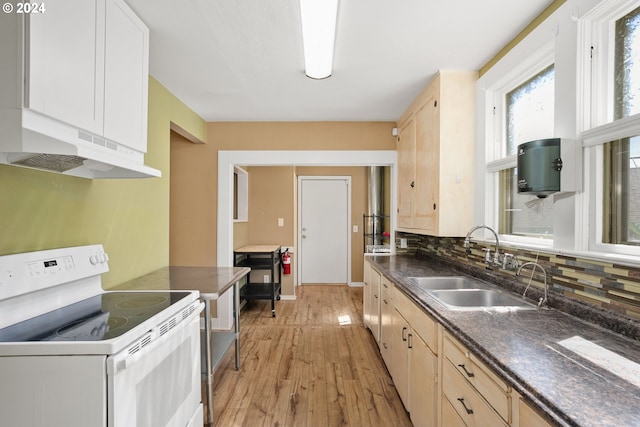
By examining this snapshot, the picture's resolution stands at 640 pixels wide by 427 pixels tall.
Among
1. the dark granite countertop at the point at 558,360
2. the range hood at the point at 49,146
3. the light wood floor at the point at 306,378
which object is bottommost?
the light wood floor at the point at 306,378

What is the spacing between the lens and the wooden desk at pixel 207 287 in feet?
6.04

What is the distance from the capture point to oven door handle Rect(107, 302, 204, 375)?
0.99m

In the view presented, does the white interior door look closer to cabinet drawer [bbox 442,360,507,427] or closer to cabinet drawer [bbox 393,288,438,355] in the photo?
cabinet drawer [bbox 393,288,438,355]

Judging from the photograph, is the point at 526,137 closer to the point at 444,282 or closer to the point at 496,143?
the point at 496,143

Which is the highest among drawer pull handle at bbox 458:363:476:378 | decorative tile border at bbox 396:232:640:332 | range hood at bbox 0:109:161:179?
range hood at bbox 0:109:161:179

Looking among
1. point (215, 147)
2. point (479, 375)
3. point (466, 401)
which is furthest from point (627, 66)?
A: point (215, 147)

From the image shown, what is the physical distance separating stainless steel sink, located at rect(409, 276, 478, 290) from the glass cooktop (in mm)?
1532

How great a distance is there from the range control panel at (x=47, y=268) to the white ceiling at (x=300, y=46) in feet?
4.18

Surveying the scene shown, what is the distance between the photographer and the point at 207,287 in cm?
189

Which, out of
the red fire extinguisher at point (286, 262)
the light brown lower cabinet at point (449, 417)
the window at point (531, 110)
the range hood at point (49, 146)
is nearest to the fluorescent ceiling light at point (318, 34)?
the range hood at point (49, 146)

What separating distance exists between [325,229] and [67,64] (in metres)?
4.64

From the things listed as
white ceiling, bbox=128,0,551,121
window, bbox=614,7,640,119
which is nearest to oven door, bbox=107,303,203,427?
white ceiling, bbox=128,0,551,121

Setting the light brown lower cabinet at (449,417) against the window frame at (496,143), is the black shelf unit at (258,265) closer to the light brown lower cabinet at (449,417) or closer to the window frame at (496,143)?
the window frame at (496,143)

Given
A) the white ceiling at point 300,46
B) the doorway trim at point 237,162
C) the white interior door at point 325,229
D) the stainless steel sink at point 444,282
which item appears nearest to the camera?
the white ceiling at point 300,46
